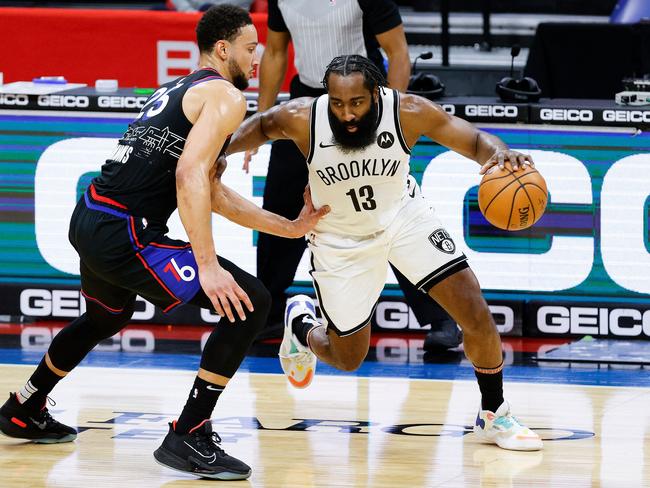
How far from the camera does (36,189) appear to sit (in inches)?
338

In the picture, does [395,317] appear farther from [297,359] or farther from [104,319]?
[104,319]

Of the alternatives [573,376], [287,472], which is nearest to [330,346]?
[287,472]

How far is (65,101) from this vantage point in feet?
28.0

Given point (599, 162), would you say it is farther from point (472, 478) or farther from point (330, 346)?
point (472, 478)

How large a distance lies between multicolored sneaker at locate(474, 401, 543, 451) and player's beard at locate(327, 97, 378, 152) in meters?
1.29

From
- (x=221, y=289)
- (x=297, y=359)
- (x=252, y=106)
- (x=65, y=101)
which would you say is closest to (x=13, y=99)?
(x=65, y=101)

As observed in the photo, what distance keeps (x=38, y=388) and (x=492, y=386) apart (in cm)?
197

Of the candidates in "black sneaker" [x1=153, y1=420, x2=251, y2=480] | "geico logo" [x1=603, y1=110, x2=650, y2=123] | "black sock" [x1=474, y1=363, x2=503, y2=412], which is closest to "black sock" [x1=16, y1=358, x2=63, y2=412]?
"black sneaker" [x1=153, y1=420, x2=251, y2=480]

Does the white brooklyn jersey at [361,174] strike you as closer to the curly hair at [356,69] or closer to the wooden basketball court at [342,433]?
the curly hair at [356,69]

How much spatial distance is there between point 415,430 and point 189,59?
16.5ft

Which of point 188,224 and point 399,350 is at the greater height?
point 188,224

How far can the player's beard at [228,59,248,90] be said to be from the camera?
5.53m

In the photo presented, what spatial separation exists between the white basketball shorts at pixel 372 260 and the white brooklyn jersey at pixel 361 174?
0.19 ft

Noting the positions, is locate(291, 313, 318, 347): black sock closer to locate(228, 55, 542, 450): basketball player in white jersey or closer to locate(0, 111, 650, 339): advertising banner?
locate(228, 55, 542, 450): basketball player in white jersey
